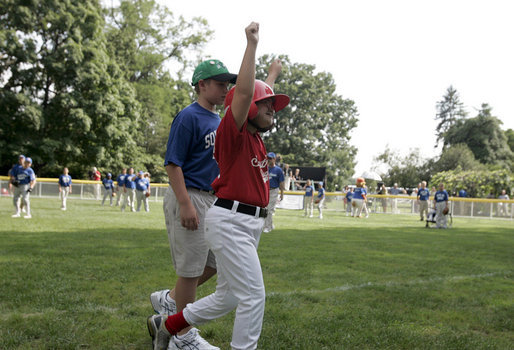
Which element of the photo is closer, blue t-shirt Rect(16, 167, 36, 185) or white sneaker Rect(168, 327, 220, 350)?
white sneaker Rect(168, 327, 220, 350)

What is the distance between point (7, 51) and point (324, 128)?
4492cm

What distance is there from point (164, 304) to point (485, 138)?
251 ft

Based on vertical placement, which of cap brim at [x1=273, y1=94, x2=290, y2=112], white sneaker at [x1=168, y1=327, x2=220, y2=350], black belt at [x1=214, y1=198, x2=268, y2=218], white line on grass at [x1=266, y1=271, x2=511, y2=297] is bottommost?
white line on grass at [x1=266, y1=271, x2=511, y2=297]

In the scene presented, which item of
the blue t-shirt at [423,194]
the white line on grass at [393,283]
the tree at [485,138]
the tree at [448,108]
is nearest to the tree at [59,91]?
the blue t-shirt at [423,194]

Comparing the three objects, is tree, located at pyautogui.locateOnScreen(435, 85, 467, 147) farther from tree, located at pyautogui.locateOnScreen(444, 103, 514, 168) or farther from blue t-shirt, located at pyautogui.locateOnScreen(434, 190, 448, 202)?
blue t-shirt, located at pyautogui.locateOnScreen(434, 190, 448, 202)

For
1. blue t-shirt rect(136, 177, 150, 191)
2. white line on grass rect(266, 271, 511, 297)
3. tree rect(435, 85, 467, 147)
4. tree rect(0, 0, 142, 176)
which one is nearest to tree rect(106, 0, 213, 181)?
tree rect(0, 0, 142, 176)

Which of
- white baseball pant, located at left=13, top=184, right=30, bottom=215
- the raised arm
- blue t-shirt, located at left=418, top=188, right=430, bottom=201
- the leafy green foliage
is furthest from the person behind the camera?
the leafy green foliage

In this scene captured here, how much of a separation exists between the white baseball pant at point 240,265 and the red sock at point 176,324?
1.95ft

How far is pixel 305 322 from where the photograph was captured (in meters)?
4.48

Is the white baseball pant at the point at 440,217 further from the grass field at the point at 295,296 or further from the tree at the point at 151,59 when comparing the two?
the tree at the point at 151,59

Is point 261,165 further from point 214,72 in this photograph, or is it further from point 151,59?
point 151,59

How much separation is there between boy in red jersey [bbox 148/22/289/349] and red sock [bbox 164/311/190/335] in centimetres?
39

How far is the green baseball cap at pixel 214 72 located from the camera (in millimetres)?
3541

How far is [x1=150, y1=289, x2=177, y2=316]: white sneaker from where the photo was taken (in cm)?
404
